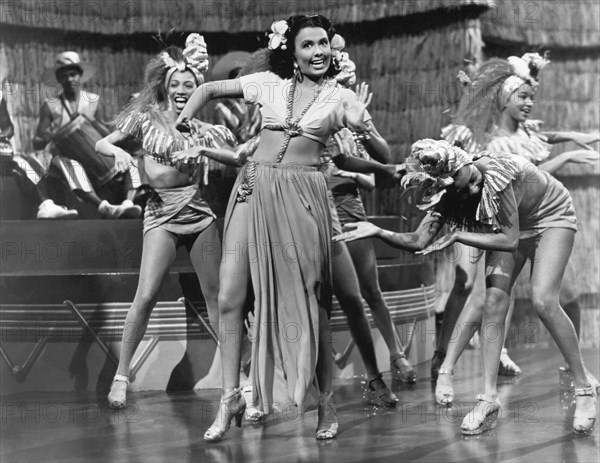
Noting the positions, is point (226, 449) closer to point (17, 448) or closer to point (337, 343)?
point (17, 448)

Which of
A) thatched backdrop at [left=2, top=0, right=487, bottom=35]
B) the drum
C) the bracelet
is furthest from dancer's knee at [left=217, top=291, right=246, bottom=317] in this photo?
thatched backdrop at [left=2, top=0, right=487, bottom=35]

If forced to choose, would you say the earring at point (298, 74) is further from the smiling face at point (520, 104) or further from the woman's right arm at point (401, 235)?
the smiling face at point (520, 104)

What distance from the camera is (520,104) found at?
19.1 ft

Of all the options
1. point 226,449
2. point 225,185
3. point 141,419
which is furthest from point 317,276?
point 225,185

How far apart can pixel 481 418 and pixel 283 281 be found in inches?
41.9

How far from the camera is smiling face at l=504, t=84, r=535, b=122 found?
5.82m

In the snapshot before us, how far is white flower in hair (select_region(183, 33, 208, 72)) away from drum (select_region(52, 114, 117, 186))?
2000 millimetres

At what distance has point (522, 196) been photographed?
4.62 m

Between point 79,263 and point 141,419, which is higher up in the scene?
point 79,263

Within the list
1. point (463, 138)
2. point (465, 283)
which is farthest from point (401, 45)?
point (465, 283)

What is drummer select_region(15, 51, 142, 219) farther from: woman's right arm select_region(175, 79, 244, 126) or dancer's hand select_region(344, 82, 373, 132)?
dancer's hand select_region(344, 82, 373, 132)

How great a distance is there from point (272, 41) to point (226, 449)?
1.69 metres

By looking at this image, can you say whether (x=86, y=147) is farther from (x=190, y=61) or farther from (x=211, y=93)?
(x=211, y=93)

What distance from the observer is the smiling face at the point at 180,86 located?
5.32 m
